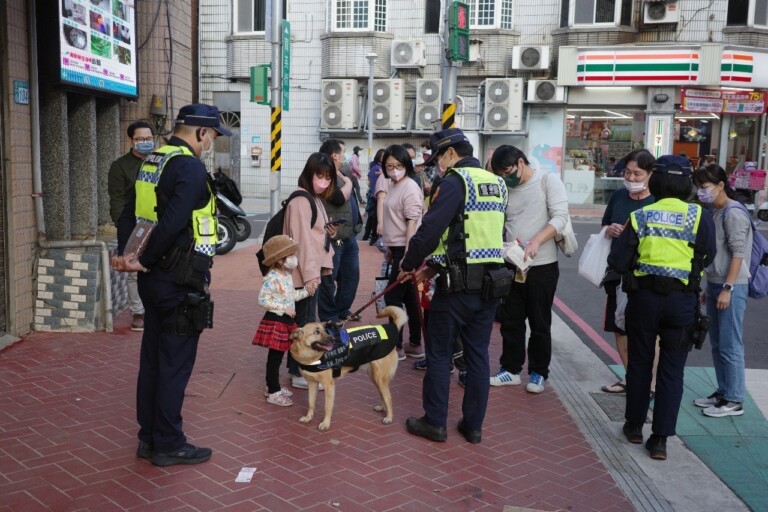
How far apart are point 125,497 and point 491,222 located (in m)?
2.68

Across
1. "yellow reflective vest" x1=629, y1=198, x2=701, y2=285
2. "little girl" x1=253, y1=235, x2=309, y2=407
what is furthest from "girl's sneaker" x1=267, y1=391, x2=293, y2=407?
"yellow reflective vest" x1=629, y1=198, x2=701, y2=285

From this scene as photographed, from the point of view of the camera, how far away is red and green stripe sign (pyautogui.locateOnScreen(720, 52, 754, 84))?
69.7 ft

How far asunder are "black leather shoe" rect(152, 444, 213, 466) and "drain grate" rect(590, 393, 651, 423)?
2944 millimetres

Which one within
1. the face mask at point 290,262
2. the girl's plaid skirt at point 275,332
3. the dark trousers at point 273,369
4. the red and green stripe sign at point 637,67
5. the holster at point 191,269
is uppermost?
the red and green stripe sign at point 637,67

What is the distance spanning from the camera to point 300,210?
5883 millimetres

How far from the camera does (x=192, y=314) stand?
4.46 metres

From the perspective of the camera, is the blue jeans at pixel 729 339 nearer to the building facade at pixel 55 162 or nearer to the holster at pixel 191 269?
the holster at pixel 191 269

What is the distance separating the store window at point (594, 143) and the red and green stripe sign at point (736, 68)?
232 centimetres

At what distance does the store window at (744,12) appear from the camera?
21672 mm

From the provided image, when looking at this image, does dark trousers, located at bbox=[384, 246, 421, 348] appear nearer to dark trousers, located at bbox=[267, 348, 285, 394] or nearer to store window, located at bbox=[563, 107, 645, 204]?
dark trousers, located at bbox=[267, 348, 285, 394]

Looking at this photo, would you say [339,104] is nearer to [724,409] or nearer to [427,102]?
[427,102]

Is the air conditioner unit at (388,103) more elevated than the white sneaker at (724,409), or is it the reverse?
the air conditioner unit at (388,103)

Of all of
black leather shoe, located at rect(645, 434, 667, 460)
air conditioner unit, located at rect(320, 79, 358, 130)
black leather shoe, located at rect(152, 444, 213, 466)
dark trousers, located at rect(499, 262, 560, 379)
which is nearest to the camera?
black leather shoe, located at rect(152, 444, 213, 466)

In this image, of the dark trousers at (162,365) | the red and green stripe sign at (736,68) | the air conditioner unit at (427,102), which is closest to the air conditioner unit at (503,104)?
the air conditioner unit at (427,102)
